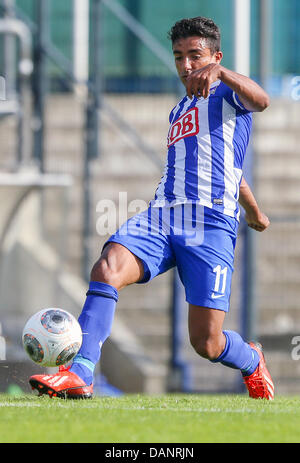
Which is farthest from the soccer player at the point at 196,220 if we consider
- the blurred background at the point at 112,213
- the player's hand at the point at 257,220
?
the blurred background at the point at 112,213

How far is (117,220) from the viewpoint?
9.84 m

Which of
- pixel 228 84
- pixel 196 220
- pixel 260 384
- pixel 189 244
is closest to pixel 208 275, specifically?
pixel 189 244

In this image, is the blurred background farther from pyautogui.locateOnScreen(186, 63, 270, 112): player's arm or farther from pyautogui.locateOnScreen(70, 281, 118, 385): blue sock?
pyautogui.locateOnScreen(186, 63, 270, 112): player's arm

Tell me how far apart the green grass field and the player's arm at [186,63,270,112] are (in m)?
1.56

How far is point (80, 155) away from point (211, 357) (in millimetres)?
5744

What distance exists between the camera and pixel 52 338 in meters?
5.18

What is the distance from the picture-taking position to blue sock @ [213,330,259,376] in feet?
18.9

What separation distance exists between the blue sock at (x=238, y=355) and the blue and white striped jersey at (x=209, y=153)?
2.39 feet

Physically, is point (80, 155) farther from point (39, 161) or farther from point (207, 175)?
point (207, 175)

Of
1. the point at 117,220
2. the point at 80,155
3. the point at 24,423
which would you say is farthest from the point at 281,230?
the point at 24,423

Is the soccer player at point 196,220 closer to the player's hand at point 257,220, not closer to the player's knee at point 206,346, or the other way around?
the player's knee at point 206,346

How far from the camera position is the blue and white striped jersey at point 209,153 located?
5613 mm

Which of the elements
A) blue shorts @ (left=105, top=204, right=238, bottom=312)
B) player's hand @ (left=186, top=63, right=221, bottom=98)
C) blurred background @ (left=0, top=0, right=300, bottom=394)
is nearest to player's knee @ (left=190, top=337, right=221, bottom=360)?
blue shorts @ (left=105, top=204, right=238, bottom=312)

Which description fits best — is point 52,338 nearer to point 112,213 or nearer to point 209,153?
point 209,153
